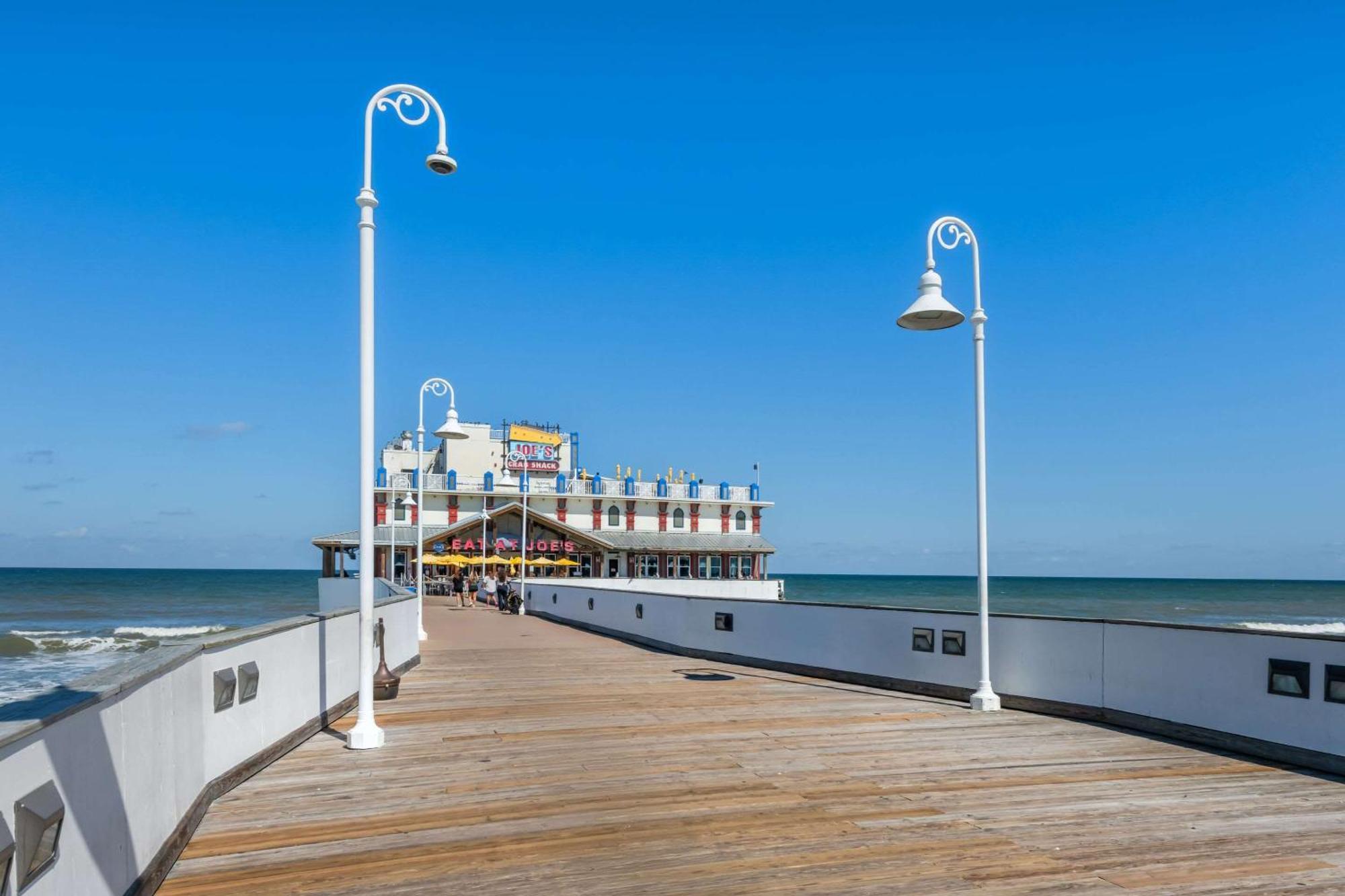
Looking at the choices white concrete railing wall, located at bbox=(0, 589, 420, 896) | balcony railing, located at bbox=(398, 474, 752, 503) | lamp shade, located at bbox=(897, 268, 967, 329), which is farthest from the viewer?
balcony railing, located at bbox=(398, 474, 752, 503)

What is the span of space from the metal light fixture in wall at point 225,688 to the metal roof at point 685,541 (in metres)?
48.7

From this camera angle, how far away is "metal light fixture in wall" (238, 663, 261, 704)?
271 inches

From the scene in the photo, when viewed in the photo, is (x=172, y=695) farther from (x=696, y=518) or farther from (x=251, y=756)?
(x=696, y=518)

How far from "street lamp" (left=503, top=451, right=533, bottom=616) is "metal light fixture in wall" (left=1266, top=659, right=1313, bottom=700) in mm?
22268

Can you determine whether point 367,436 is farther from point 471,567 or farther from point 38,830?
point 471,567

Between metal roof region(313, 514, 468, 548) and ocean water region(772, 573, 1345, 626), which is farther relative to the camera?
ocean water region(772, 573, 1345, 626)

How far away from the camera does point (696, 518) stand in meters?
62.4

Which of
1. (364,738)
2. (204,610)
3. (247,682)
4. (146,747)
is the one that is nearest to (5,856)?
(146,747)

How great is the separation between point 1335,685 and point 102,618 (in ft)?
216

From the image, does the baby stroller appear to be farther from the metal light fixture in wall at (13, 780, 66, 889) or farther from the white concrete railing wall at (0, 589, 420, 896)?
the metal light fixture in wall at (13, 780, 66, 889)

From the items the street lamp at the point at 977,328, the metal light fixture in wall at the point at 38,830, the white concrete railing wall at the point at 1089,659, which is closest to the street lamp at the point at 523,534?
the white concrete railing wall at the point at 1089,659

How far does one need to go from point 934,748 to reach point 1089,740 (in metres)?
1.56

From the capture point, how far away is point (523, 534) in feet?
108

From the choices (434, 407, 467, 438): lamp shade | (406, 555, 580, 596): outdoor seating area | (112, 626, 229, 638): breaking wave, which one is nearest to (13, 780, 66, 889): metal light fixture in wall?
(434, 407, 467, 438): lamp shade
